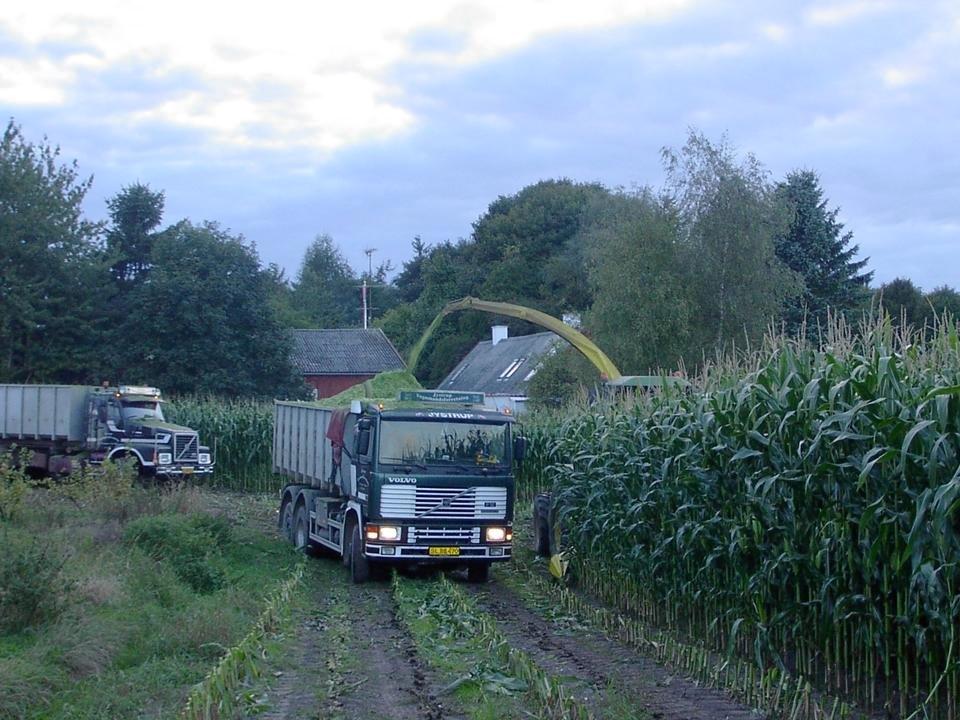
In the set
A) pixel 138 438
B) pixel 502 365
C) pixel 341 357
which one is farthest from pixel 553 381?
pixel 341 357

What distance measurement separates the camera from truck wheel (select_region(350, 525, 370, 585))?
18.1m

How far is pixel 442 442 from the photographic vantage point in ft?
59.1

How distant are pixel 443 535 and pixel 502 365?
138 feet

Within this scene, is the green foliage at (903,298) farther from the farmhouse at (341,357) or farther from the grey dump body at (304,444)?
the farmhouse at (341,357)

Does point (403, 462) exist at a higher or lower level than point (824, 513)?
lower

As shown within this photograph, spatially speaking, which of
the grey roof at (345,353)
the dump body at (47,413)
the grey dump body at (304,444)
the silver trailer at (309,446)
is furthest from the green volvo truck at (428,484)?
the grey roof at (345,353)

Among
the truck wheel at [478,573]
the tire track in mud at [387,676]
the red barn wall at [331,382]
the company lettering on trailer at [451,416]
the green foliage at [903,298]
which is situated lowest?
the truck wheel at [478,573]

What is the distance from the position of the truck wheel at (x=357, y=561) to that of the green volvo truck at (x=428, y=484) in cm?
2

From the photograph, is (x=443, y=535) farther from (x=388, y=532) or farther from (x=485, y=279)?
(x=485, y=279)

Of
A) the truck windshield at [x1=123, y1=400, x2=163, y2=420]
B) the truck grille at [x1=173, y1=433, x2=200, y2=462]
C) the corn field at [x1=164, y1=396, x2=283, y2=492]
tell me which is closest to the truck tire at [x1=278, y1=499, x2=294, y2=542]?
the truck grille at [x1=173, y1=433, x2=200, y2=462]

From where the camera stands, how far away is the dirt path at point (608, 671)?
9773 millimetres

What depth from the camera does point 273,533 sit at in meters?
24.5

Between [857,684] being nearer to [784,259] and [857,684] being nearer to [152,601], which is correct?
[152,601]

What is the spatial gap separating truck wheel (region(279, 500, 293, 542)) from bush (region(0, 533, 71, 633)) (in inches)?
439
